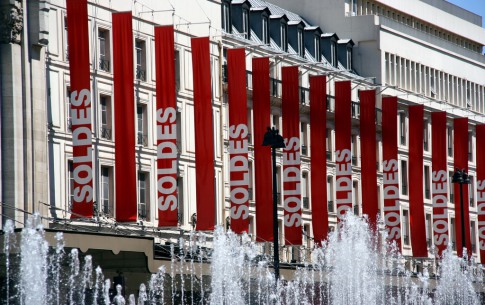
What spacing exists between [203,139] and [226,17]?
20.6 meters

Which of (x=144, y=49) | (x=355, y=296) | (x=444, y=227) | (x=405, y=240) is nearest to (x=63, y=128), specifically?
(x=144, y=49)

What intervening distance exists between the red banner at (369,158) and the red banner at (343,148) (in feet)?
4.69

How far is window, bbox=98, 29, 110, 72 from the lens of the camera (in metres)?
62.8

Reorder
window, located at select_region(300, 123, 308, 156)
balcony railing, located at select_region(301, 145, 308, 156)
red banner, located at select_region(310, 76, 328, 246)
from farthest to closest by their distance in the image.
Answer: window, located at select_region(300, 123, 308, 156), balcony railing, located at select_region(301, 145, 308, 156), red banner, located at select_region(310, 76, 328, 246)

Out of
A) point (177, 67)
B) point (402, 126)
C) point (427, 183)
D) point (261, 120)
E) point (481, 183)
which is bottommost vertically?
point (481, 183)

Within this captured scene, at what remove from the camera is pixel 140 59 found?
65750 mm

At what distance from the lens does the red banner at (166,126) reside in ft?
184

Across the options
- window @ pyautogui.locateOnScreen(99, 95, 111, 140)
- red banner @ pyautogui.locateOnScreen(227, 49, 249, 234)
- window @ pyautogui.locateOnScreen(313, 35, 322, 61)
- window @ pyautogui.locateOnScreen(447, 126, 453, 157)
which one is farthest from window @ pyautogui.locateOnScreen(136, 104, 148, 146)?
window @ pyautogui.locateOnScreen(447, 126, 453, 157)

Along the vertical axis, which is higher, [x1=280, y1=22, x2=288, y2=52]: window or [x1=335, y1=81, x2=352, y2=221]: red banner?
[x1=280, y1=22, x2=288, y2=52]: window

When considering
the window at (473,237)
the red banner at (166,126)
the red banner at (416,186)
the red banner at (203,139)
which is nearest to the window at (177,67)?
the red banner at (203,139)

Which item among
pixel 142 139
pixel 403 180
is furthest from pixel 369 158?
pixel 403 180

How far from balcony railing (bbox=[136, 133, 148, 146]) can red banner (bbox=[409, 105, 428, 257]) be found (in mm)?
14404

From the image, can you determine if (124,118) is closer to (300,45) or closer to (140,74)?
(140,74)

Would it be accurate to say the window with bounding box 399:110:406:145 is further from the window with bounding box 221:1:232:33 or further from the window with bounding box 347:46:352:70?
the window with bounding box 221:1:232:33
